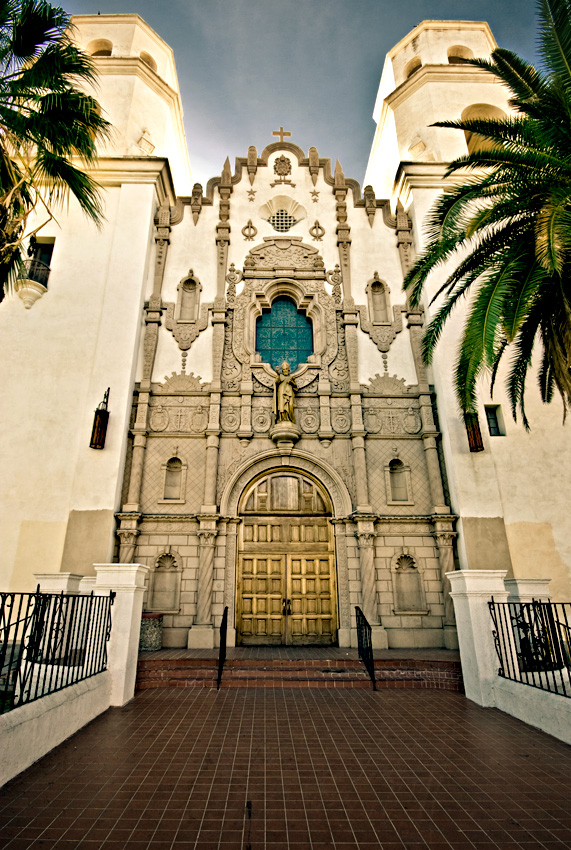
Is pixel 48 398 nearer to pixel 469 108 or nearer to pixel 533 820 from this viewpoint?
pixel 533 820

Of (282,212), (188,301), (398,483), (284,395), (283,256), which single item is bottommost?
(398,483)

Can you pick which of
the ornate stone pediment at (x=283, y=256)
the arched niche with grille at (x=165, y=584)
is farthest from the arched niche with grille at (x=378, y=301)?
the arched niche with grille at (x=165, y=584)

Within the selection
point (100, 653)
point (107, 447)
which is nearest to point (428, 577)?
point (100, 653)

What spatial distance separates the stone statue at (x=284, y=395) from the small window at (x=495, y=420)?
552cm

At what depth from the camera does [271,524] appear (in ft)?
41.1

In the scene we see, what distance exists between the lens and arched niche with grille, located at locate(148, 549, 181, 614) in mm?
11516

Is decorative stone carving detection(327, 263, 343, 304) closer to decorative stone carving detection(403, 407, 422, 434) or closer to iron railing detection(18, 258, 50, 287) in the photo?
decorative stone carving detection(403, 407, 422, 434)

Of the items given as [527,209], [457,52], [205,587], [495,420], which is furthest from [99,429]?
[457,52]

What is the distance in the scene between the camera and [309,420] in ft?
43.7

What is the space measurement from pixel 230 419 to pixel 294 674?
676 cm

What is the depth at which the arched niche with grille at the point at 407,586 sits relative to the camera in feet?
38.2

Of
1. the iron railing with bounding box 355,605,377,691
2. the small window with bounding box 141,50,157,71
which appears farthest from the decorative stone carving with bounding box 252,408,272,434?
the small window with bounding box 141,50,157,71

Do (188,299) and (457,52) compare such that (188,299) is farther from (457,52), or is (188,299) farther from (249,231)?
(457,52)

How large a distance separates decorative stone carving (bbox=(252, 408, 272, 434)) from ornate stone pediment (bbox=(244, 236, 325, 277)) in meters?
4.72
